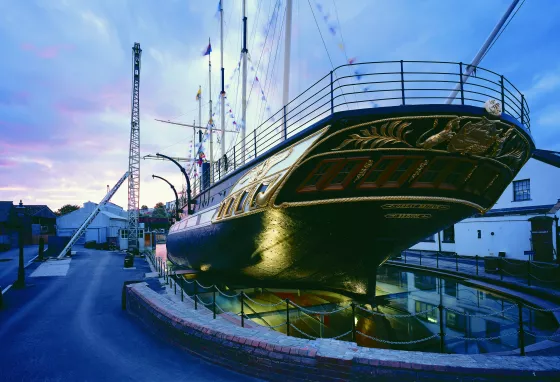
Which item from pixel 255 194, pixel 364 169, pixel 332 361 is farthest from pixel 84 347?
pixel 364 169

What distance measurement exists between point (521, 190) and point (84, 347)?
71.0ft

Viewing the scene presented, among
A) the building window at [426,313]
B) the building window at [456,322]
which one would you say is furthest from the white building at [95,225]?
the building window at [456,322]

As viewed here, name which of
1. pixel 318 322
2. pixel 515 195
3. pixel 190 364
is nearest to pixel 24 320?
pixel 190 364

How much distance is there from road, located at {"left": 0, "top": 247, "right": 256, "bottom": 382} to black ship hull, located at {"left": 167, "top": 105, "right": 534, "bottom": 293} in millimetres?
3264

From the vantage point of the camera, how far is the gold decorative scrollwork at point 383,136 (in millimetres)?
5688

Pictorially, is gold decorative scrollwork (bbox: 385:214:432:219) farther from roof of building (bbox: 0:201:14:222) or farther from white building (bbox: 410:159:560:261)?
roof of building (bbox: 0:201:14:222)

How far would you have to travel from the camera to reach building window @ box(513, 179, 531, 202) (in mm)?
17703

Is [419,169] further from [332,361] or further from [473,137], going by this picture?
[332,361]

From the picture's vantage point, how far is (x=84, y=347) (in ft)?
18.6

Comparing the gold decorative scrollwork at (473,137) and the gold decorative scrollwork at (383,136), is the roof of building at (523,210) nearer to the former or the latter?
the gold decorative scrollwork at (473,137)

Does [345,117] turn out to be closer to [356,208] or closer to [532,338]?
[356,208]

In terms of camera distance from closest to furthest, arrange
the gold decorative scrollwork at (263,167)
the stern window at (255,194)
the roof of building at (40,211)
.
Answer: the gold decorative scrollwork at (263,167), the stern window at (255,194), the roof of building at (40,211)

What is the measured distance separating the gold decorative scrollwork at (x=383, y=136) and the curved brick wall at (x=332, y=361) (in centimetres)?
341

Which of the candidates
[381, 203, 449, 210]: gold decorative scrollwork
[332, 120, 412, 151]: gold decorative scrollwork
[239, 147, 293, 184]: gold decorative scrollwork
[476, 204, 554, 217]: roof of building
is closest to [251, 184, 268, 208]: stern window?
[239, 147, 293, 184]: gold decorative scrollwork
